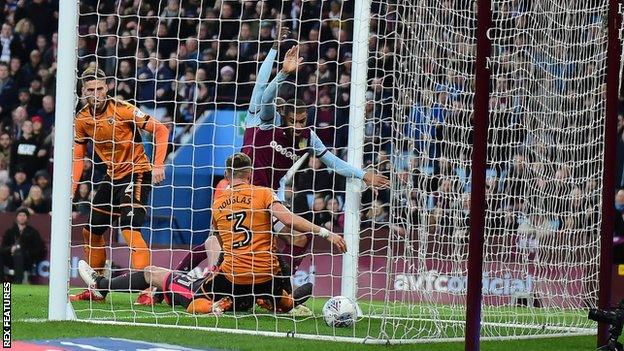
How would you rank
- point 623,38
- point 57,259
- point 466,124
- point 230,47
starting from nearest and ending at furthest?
point 623,38, point 57,259, point 466,124, point 230,47

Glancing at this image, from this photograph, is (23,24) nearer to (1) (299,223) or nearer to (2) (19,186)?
(2) (19,186)

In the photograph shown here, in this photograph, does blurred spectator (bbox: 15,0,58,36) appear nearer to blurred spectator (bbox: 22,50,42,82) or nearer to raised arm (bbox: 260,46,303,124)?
blurred spectator (bbox: 22,50,42,82)

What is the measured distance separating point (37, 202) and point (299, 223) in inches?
359

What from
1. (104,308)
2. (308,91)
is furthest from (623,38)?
(308,91)

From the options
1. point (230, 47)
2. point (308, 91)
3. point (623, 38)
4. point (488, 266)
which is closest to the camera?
point (623, 38)

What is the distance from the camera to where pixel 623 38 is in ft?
31.7

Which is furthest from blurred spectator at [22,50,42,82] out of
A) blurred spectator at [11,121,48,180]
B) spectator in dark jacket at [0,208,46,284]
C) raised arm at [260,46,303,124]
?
raised arm at [260,46,303,124]

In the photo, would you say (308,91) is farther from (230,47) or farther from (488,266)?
(488,266)

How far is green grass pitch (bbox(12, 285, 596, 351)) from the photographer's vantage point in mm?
9055

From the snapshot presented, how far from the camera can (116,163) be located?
41.5 ft

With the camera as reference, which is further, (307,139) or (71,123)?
(307,139)

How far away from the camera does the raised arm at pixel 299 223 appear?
10484mm

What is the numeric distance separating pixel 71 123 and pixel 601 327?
4493 millimetres

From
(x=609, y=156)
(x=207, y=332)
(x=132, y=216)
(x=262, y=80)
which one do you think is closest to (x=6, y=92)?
(x=132, y=216)
